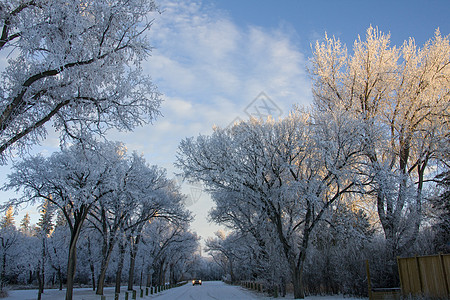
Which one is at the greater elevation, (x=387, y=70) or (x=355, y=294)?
(x=387, y=70)

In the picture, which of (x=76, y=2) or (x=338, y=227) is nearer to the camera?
(x=76, y=2)

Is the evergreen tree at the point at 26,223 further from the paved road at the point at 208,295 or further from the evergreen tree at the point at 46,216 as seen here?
the paved road at the point at 208,295

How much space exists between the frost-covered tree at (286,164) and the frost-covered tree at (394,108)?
144 cm

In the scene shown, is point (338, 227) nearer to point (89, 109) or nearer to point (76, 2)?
point (89, 109)

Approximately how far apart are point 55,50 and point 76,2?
1.33 metres

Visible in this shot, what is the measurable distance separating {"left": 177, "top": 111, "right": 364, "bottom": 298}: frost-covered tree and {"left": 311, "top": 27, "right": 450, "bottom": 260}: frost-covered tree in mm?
1443

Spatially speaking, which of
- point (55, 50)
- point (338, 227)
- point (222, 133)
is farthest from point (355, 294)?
point (55, 50)

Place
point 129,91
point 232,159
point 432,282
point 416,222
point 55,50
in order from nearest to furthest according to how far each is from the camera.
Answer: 1. point 55,50
2. point 129,91
3. point 432,282
4. point 416,222
5. point 232,159

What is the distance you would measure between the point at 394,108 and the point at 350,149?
4952 mm

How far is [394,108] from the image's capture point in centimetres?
2106

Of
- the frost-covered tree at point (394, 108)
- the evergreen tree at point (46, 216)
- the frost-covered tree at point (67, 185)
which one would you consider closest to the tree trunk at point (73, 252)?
the frost-covered tree at point (67, 185)

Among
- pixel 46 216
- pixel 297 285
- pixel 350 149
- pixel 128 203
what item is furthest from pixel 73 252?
pixel 350 149

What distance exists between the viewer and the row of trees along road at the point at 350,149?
60.0 feet

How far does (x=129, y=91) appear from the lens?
977 cm
